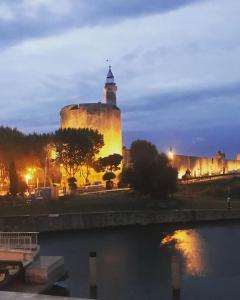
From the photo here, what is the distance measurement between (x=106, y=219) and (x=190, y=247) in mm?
13513

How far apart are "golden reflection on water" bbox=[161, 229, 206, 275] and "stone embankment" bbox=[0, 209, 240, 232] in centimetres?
504

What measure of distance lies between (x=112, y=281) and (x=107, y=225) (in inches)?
825

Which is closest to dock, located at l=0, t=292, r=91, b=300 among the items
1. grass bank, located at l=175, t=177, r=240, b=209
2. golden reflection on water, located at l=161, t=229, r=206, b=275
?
golden reflection on water, located at l=161, t=229, r=206, b=275

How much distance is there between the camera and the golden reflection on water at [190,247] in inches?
1142

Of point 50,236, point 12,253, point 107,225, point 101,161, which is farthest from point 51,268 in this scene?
point 101,161

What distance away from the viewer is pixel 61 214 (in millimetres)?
46969

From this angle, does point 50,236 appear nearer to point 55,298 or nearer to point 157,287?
point 157,287

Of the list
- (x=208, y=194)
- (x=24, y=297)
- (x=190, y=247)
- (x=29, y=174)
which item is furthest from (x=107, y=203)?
(x=24, y=297)

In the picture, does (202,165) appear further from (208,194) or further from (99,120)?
(208,194)

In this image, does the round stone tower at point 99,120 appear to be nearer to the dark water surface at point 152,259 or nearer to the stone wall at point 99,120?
the stone wall at point 99,120

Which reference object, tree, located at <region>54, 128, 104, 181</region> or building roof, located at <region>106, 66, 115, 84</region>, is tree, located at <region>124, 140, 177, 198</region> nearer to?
tree, located at <region>54, 128, 104, 181</region>

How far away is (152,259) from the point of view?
3219 centimetres

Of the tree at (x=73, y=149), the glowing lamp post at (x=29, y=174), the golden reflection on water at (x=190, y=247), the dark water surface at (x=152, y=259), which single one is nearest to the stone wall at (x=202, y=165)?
the tree at (x=73, y=149)

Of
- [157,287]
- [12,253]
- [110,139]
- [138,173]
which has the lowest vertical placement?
[157,287]
